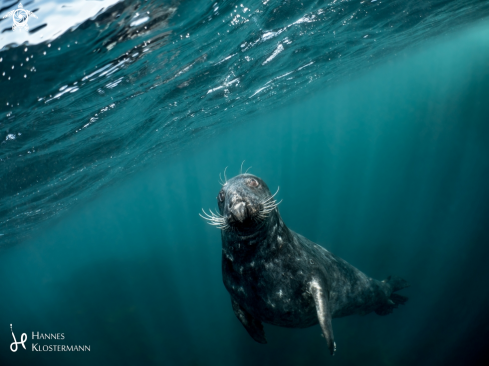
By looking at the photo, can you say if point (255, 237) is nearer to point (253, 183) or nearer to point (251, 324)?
point (253, 183)

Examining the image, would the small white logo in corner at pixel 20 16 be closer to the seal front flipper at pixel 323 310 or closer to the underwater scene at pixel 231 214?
the underwater scene at pixel 231 214

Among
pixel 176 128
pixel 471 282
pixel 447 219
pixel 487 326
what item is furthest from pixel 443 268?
pixel 176 128

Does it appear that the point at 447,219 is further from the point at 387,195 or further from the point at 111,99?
the point at 111,99

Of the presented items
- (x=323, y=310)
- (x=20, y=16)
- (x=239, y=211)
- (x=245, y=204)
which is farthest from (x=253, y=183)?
(x=20, y=16)

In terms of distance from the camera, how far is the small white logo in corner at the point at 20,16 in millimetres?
4301

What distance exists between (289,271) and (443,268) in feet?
37.9

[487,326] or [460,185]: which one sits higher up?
[487,326]

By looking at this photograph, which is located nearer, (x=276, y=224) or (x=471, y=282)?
(x=276, y=224)

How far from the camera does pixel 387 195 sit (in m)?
24.5

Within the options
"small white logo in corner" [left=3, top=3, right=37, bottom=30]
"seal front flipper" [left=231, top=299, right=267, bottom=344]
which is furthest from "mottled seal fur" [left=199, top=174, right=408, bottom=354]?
"small white logo in corner" [left=3, top=3, right=37, bottom=30]

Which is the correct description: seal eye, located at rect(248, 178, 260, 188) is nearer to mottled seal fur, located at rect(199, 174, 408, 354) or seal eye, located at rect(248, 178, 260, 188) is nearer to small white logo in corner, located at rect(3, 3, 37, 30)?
mottled seal fur, located at rect(199, 174, 408, 354)

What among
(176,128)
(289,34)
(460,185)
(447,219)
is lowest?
(460,185)

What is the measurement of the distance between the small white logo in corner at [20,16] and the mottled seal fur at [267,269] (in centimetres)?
421

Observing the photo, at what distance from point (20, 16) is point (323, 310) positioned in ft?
20.8
